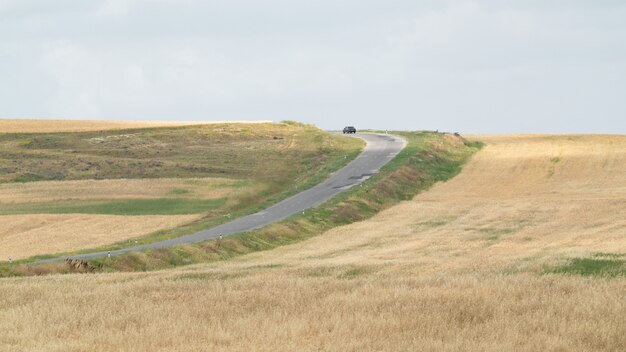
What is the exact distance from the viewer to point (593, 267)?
80.4ft

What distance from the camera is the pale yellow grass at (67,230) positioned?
52.6 m

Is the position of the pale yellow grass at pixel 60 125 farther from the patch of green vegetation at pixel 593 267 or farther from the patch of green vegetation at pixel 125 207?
Result: the patch of green vegetation at pixel 593 267

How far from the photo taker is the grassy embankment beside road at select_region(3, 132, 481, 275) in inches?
1806

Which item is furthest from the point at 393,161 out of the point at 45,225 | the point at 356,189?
the point at 45,225

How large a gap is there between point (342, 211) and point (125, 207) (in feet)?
54.5

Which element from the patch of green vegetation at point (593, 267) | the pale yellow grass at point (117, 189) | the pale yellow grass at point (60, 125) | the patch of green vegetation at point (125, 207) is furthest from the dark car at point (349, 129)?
the patch of green vegetation at point (593, 267)

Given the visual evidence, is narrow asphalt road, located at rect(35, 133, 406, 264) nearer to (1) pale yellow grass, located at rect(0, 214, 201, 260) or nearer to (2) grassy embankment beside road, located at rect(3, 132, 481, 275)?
(2) grassy embankment beside road, located at rect(3, 132, 481, 275)

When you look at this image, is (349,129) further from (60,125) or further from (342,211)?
(342,211)

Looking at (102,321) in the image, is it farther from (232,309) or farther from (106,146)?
(106,146)

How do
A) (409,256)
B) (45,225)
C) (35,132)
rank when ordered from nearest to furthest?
1. (409,256)
2. (45,225)
3. (35,132)

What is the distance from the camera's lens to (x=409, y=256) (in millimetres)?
37875

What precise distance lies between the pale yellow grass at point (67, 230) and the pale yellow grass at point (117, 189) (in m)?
11.2

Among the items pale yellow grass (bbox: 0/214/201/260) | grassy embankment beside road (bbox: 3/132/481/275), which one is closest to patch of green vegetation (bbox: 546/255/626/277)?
grassy embankment beside road (bbox: 3/132/481/275)

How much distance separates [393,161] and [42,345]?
263 ft
